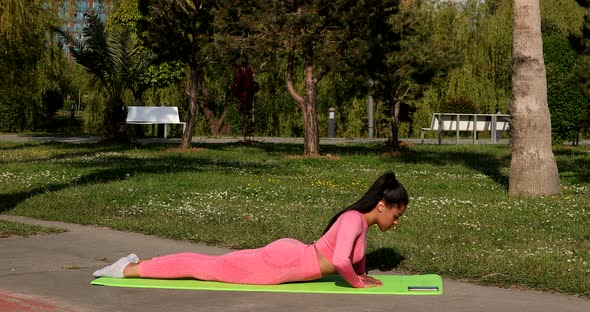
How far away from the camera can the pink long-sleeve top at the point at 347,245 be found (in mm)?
8695

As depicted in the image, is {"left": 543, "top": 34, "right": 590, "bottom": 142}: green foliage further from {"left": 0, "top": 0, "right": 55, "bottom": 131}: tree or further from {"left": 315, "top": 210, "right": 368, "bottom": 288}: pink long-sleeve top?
{"left": 315, "top": 210, "right": 368, "bottom": 288}: pink long-sleeve top

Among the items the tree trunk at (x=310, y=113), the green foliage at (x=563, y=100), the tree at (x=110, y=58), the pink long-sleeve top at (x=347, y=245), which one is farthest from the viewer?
the green foliage at (x=563, y=100)

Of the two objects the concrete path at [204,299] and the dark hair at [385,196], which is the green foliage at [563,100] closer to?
the concrete path at [204,299]

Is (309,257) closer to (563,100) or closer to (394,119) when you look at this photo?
(394,119)

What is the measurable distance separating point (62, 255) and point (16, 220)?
3.54 m

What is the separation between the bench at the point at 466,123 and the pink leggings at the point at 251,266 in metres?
30.1

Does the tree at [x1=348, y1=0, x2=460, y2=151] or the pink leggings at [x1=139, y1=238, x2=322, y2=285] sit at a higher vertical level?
the tree at [x1=348, y1=0, x2=460, y2=151]

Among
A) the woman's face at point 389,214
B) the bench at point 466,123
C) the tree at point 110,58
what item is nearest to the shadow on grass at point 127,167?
the tree at point 110,58

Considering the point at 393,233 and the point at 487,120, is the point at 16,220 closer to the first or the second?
the point at 393,233

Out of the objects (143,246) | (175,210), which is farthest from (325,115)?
(143,246)

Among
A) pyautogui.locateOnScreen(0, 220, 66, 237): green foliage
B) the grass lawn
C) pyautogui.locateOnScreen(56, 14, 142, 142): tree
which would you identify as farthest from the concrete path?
pyautogui.locateOnScreen(56, 14, 142, 142): tree

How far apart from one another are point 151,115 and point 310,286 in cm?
3205

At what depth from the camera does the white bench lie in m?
40.1

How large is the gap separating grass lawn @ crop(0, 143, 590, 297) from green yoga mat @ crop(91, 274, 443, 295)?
863 millimetres
